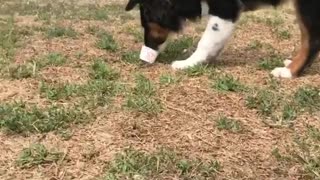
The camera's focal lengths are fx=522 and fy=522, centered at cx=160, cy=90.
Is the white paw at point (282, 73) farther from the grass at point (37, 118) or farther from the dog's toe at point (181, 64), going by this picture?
the grass at point (37, 118)

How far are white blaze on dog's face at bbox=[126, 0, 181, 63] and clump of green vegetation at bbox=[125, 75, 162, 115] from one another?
827mm

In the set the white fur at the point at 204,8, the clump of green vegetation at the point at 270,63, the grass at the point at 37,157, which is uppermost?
the white fur at the point at 204,8

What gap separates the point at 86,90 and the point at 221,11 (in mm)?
1731

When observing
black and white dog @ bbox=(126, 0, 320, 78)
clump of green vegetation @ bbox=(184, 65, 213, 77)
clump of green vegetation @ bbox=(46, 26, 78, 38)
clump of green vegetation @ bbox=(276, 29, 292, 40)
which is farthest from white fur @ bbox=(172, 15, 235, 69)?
A: clump of green vegetation @ bbox=(46, 26, 78, 38)

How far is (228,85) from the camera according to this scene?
451 centimetres

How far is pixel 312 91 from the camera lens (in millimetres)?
4352

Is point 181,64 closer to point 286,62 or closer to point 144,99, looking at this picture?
point 286,62

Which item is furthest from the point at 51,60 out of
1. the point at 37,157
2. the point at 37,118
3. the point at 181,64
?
the point at 37,157

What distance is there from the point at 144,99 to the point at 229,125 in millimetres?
747

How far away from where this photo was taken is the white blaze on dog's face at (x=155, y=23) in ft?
17.3

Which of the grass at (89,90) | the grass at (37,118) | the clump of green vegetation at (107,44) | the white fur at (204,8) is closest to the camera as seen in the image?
the grass at (37,118)

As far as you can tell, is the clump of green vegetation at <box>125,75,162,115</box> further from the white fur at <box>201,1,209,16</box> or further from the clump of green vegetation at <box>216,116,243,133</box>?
the white fur at <box>201,1,209,16</box>

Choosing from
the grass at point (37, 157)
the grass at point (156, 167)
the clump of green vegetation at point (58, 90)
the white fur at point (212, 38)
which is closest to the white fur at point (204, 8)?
the white fur at point (212, 38)

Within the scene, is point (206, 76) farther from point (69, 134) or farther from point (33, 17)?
point (33, 17)
